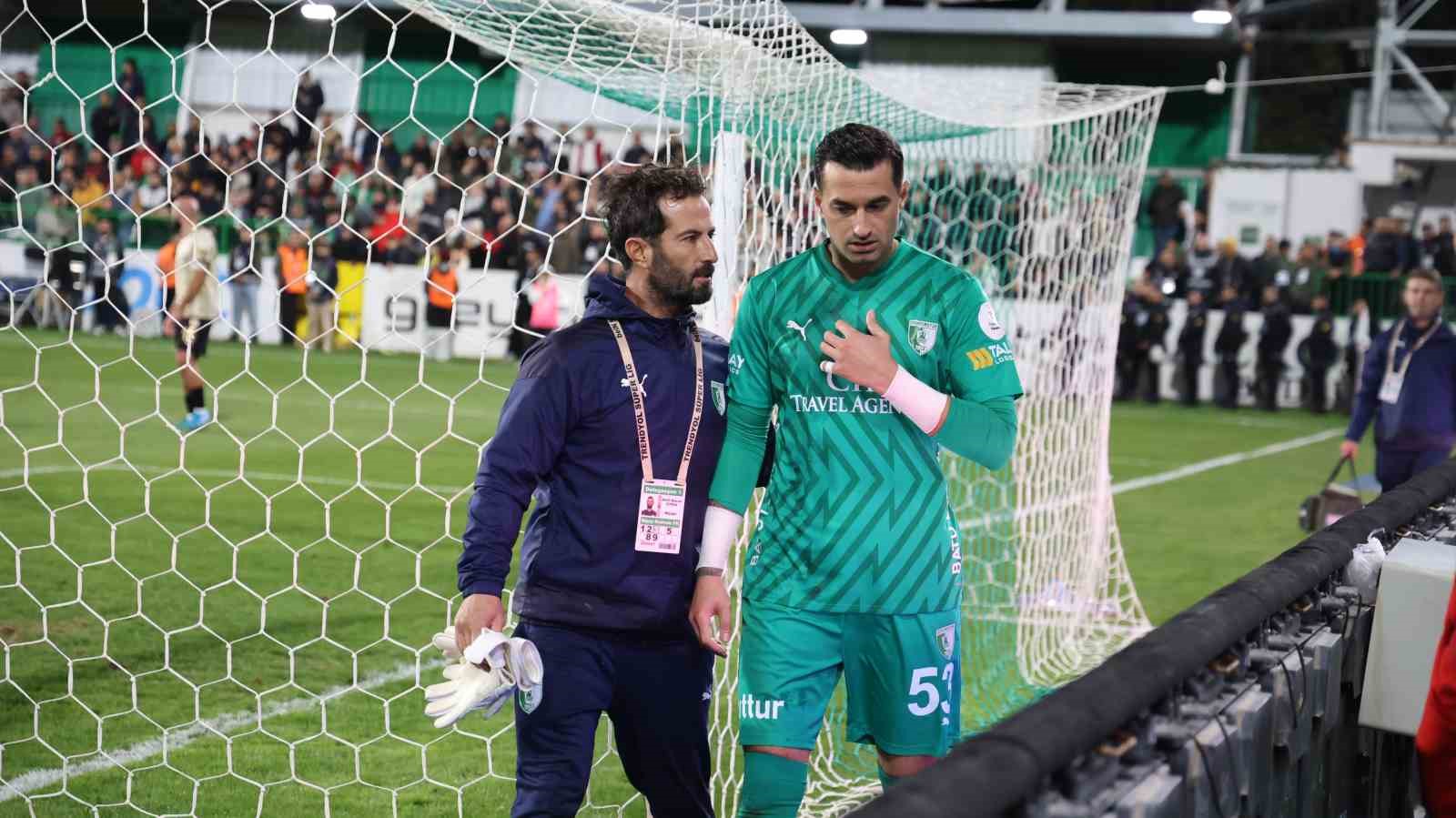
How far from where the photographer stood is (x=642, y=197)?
3180 millimetres

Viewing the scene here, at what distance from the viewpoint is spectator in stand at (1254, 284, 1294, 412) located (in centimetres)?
1936

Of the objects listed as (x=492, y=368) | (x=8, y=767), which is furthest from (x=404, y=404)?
(x=8, y=767)

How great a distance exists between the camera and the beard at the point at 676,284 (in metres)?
3.19

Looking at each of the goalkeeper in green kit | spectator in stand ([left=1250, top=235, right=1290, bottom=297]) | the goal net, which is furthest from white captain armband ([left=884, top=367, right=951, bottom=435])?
spectator in stand ([left=1250, top=235, right=1290, bottom=297])

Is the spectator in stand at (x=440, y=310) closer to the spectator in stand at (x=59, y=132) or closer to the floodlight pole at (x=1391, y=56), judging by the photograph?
the spectator in stand at (x=59, y=132)

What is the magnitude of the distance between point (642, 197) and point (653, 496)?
1.98 feet

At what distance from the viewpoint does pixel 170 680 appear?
5.46m

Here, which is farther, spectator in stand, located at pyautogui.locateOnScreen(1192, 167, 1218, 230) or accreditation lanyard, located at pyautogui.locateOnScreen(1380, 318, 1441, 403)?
spectator in stand, located at pyautogui.locateOnScreen(1192, 167, 1218, 230)

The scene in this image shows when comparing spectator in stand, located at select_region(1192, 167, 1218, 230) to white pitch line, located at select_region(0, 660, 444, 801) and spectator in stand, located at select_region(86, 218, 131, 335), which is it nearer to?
spectator in stand, located at select_region(86, 218, 131, 335)

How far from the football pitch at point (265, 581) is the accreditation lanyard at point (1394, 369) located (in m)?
1.18

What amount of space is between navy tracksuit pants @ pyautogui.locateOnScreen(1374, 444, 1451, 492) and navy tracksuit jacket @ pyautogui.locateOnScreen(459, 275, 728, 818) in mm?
6168

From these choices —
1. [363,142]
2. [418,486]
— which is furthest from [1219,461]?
[363,142]

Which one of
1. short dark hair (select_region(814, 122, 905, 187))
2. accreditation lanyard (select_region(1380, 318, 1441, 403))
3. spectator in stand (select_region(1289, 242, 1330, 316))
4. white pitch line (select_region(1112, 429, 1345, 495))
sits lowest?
white pitch line (select_region(1112, 429, 1345, 495))

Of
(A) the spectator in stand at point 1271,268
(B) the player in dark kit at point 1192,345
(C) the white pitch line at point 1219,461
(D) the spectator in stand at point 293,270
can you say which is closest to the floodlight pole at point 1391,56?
(A) the spectator in stand at point 1271,268
